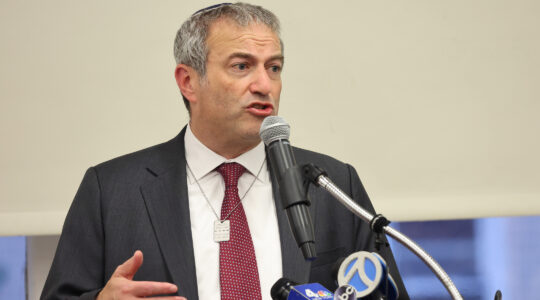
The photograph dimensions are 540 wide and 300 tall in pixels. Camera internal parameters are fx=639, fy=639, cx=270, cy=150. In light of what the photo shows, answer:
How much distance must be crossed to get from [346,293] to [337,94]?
1703 millimetres

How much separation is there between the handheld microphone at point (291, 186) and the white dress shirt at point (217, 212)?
69cm

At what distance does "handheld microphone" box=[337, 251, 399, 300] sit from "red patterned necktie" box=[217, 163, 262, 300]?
71cm

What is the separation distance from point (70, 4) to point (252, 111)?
4.14ft

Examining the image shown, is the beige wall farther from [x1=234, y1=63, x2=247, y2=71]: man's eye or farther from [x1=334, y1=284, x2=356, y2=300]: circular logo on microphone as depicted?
[x1=334, y1=284, x2=356, y2=300]: circular logo on microphone

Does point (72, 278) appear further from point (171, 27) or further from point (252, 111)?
point (171, 27)

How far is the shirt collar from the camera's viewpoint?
2.04m

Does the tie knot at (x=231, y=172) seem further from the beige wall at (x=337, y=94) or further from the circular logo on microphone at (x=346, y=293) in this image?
the circular logo on microphone at (x=346, y=293)

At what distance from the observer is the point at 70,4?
275cm

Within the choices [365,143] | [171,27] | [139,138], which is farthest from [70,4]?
[365,143]

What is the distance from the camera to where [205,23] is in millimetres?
2088

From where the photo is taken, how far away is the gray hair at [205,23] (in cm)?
205

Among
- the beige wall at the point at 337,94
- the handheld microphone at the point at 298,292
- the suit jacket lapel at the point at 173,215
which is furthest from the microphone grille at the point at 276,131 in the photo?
the beige wall at the point at 337,94

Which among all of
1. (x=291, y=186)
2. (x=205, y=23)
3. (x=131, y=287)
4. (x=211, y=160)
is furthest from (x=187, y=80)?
(x=291, y=186)

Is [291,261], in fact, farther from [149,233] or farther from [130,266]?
[130,266]
